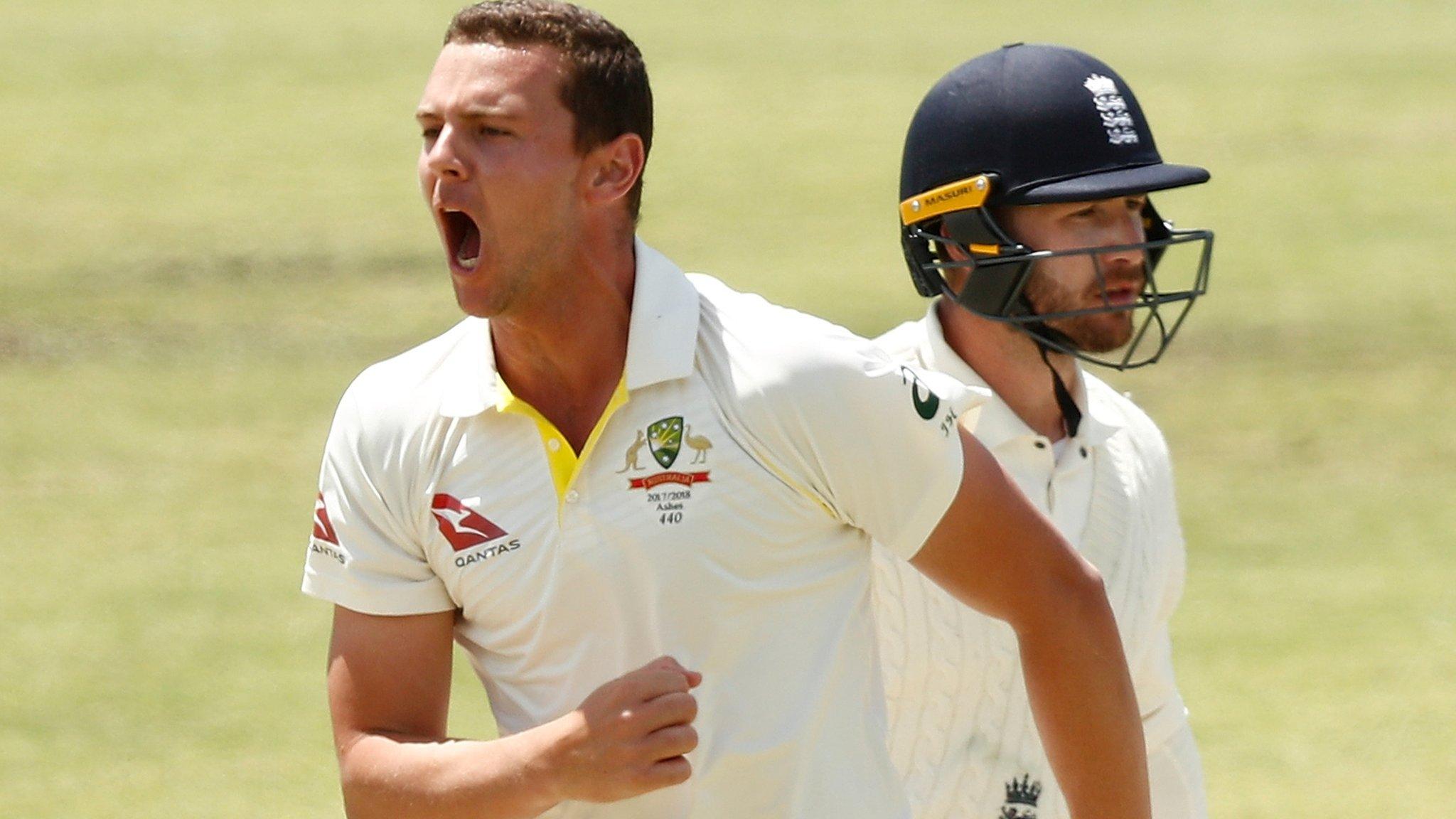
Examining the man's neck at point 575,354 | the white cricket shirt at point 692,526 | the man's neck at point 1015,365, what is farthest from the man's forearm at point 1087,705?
the man's neck at point 1015,365

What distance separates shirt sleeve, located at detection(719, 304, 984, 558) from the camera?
212 cm

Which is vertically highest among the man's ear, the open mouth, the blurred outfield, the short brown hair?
the short brown hair

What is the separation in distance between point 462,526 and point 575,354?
204 millimetres

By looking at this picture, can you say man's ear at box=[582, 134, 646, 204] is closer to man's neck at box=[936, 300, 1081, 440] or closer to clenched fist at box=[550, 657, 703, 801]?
clenched fist at box=[550, 657, 703, 801]

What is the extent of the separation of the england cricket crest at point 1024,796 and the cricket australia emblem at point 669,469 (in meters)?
0.81

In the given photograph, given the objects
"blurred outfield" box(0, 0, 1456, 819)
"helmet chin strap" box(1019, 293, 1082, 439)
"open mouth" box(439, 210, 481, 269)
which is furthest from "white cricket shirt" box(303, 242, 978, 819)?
"blurred outfield" box(0, 0, 1456, 819)

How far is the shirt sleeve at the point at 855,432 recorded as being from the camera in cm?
212

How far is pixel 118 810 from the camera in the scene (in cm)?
538

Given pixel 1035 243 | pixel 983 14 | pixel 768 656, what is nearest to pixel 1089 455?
pixel 1035 243

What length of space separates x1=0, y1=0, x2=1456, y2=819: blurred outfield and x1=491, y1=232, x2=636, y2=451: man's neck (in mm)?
3319

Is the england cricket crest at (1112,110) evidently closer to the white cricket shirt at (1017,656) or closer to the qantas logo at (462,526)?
the white cricket shirt at (1017,656)

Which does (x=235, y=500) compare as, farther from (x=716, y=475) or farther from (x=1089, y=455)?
(x=716, y=475)

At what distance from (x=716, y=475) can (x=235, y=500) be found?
5.61 meters

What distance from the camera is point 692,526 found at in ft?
6.94
